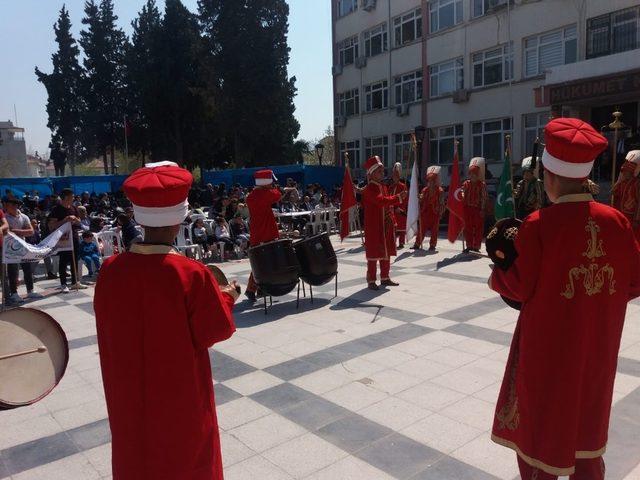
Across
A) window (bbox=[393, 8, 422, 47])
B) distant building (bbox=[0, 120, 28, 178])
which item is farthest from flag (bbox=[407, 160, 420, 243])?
distant building (bbox=[0, 120, 28, 178])

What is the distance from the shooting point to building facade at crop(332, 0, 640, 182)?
17859 millimetres

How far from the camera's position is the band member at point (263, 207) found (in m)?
7.52

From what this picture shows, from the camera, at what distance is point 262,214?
24.9 ft

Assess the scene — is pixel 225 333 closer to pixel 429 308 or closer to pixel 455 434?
pixel 455 434

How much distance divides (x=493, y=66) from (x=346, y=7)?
12.8 m

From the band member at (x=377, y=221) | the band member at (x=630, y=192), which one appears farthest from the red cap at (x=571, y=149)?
the band member at (x=630, y=192)

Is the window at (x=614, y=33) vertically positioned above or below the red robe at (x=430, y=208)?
above

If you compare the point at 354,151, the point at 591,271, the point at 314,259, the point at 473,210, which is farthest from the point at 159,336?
the point at 354,151

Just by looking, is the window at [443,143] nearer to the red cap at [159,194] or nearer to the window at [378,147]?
the window at [378,147]

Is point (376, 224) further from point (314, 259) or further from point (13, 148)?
point (13, 148)

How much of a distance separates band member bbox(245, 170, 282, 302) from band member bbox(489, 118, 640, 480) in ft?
17.7

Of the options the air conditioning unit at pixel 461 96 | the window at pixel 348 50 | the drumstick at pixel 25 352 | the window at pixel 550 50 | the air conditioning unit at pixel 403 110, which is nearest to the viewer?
the drumstick at pixel 25 352

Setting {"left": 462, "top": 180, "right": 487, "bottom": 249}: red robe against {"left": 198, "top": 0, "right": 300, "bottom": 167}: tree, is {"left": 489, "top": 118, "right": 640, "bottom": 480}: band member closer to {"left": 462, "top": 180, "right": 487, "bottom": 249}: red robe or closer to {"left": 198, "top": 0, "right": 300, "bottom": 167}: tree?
{"left": 462, "top": 180, "right": 487, "bottom": 249}: red robe

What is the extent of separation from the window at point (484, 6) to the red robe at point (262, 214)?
18.8m
